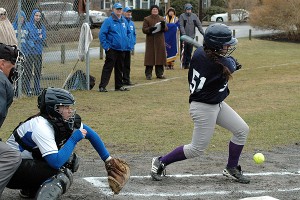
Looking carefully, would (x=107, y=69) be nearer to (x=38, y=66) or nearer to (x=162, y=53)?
(x=38, y=66)

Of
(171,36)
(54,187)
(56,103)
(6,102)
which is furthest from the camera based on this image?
(171,36)

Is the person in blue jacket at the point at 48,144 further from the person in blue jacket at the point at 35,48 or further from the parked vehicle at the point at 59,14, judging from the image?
the parked vehicle at the point at 59,14

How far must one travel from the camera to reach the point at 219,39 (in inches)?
264

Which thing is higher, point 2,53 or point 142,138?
point 2,53

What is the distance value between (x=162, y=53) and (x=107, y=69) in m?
3.24

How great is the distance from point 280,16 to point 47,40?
2409cm

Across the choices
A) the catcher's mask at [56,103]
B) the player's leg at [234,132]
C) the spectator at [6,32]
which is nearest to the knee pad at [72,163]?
the catcher's mask at [56,103]

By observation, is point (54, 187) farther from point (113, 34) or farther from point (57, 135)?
point (113, 34)

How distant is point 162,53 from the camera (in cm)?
1717

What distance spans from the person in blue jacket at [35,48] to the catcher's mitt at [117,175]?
23.8 ft

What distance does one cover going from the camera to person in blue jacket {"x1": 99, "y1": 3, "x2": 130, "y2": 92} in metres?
14.0

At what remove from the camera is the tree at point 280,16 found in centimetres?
3444

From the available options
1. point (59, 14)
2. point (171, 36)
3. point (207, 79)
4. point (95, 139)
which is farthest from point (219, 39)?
point (171, 36)

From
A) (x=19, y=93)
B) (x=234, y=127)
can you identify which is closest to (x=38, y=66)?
(x=19, y=93)
